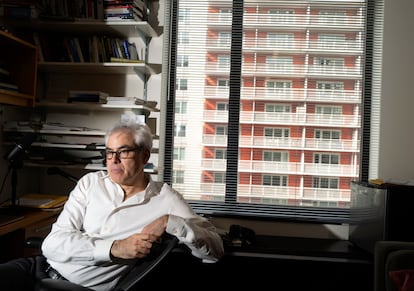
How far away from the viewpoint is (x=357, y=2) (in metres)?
2.86

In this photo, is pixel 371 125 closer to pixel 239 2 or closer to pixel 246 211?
pixel 246 211

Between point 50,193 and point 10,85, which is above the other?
point 10,85

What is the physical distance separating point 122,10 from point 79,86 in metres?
0.70

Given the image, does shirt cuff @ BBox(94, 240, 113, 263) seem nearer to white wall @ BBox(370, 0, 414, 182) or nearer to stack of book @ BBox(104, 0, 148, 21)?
stack of book @ BBox(104, 0, 148, 21)

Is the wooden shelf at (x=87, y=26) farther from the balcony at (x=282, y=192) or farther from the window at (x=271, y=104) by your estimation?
the balcony at (x=282, y=192)

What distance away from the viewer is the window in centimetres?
287

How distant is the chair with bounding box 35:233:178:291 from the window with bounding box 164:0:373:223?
56.3 inches

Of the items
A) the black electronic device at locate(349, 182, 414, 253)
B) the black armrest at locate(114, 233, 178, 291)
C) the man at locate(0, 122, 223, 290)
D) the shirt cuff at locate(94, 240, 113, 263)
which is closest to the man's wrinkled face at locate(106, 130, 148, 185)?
the man at locate(0, 122, 223, 290)

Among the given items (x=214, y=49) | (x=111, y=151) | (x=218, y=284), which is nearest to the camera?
(x=111, y=151)

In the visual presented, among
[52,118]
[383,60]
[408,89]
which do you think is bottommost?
[52,118]

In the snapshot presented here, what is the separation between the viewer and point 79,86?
9.45ft

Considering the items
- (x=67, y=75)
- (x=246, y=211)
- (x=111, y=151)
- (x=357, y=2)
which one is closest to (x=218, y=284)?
(x=246, y=211)

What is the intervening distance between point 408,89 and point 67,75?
2541 mm

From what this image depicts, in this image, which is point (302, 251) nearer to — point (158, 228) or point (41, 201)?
point (158, 228)
